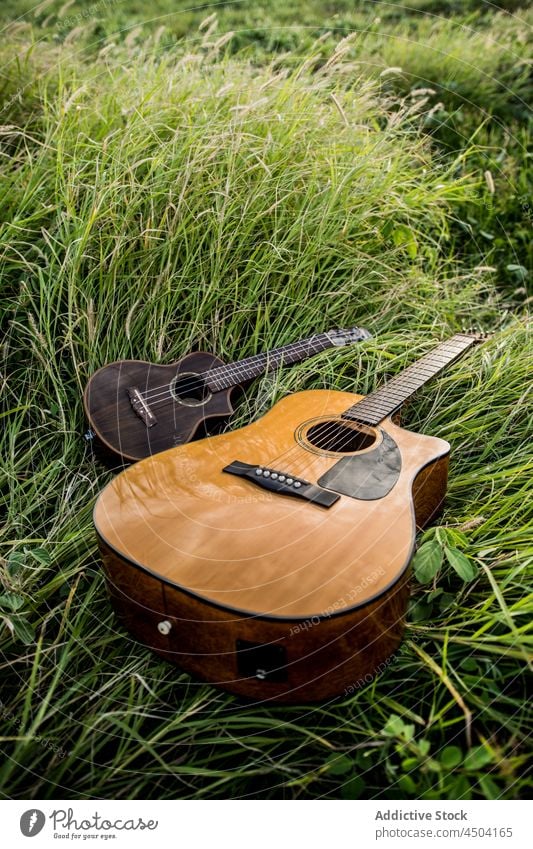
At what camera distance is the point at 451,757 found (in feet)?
3.40

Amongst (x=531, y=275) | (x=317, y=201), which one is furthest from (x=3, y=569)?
(x=531, y=275)

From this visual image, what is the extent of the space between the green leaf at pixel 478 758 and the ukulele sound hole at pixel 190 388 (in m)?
1.15

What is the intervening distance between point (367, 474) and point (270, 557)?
0.35 m

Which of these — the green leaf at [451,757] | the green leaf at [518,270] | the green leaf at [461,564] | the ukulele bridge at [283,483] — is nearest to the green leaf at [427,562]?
the green leaf at [461,564]

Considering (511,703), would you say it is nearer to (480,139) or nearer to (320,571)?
(320,571)

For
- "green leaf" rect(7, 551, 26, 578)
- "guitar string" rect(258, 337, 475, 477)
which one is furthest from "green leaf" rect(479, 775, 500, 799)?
"green leaf" rect(7, 551, 26, 578)

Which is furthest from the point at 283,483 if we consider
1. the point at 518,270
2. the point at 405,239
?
the point at 518,270

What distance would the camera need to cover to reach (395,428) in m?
1.59

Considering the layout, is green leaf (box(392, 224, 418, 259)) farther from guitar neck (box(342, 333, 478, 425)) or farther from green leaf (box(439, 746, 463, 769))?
green leaf (box(439, 746, 463, 769))

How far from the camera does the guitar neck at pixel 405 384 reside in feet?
5.35

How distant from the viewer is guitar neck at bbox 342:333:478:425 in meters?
1.63

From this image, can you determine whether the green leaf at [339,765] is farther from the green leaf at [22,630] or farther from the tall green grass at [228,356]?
the green leaf at [22,630]

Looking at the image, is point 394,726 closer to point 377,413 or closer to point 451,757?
point 451,757

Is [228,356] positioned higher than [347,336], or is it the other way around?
[347,336]
